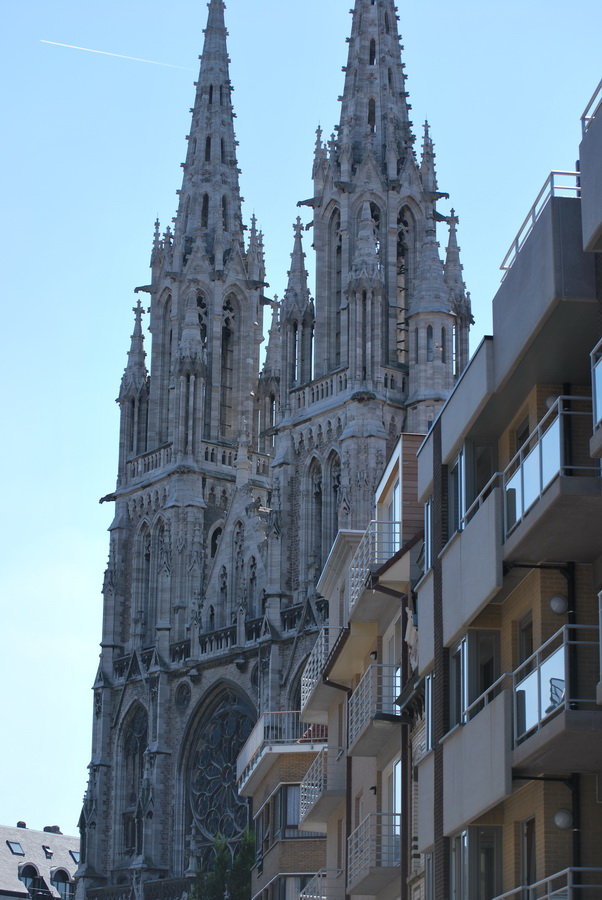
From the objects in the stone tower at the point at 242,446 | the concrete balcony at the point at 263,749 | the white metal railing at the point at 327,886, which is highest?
the stone tower at the point at 242,446

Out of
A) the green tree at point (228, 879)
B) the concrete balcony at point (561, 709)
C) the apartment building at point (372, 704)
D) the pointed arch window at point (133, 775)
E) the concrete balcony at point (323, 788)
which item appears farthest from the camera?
the pointed arch window at point (133, 775)

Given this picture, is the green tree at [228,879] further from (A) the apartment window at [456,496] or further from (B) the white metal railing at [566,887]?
(B) the white metal railing at [566,887]

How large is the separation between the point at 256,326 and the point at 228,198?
7.05 m

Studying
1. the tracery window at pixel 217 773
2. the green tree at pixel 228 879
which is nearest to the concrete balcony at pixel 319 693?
the green tree at pixel 228 879

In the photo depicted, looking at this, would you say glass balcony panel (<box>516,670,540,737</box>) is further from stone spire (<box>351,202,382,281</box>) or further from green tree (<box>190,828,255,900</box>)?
stone spire (<box>351,202,382,281</box>)

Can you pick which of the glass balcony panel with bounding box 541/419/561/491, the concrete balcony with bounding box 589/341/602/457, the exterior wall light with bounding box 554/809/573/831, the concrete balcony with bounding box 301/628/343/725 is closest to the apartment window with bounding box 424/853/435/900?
the exterior wall light with bounding box 554/809/573/831

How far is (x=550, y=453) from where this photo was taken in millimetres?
17859

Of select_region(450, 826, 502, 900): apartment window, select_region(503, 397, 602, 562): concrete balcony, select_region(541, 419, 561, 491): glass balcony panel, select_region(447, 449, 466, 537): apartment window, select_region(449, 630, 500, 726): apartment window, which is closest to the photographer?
select_region(503, 397, 602, 562): concrete balcony

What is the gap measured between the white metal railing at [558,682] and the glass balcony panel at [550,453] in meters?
1.42

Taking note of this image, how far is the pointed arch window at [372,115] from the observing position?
77.5m

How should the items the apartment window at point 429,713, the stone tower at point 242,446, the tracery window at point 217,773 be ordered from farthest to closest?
the tracery window at point 217,773 → the stone tower at point 242,446 → the apartment window at point 429,713

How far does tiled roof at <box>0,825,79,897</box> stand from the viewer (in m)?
93.6

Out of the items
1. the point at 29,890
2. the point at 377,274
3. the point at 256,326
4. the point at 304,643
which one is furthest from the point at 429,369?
the point at 29,890

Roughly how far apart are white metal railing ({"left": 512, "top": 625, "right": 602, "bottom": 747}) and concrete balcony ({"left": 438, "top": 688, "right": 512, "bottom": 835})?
0.29m
